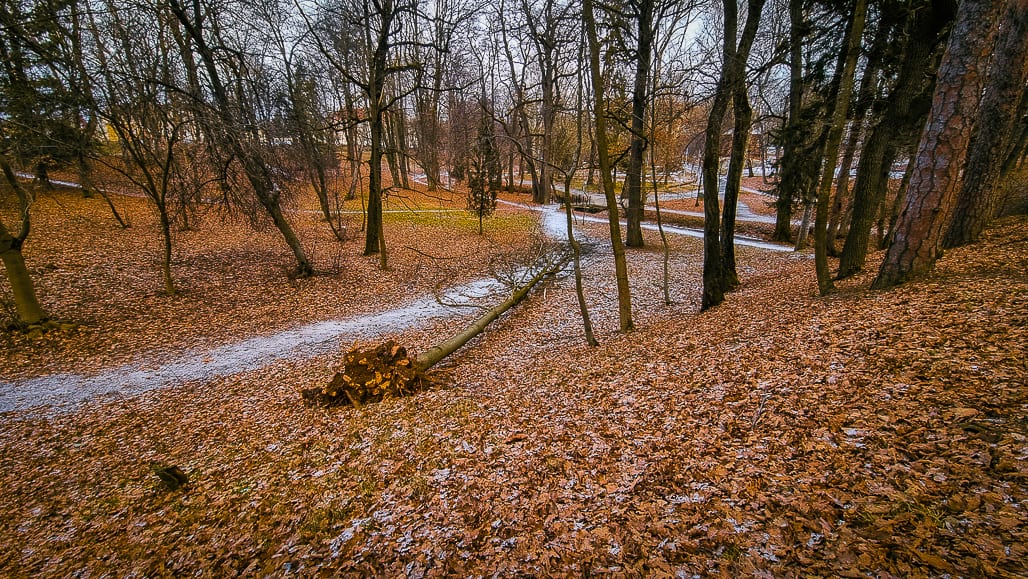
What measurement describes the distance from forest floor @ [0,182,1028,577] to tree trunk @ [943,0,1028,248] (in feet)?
1.84

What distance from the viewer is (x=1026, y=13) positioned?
17.1 ft

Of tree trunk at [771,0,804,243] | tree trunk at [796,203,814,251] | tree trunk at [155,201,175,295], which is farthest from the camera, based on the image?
tree trunk at [796,203,814,251]

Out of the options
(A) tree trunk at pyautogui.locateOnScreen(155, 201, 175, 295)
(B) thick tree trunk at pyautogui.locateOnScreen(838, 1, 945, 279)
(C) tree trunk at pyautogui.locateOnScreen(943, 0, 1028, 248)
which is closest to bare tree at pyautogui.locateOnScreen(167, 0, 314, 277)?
(A) tree trunk at pyautogui.locateOnScreen(155, 201, 175, 295)

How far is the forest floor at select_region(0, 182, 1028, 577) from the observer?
2322 millimetres

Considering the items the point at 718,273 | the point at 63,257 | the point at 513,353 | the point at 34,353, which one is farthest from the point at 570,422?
the point at 63,257

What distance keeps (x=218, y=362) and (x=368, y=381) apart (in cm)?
449

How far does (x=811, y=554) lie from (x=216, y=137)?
43.0 ft

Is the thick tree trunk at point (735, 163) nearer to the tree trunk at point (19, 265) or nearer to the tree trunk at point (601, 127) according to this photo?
the tree trunk at point (601, 127)

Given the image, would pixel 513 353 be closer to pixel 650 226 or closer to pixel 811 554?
pixel 811 554

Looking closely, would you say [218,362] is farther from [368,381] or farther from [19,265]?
[19,265]

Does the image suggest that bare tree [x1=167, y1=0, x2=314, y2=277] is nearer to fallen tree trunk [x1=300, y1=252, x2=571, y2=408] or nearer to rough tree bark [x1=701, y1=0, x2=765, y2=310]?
fallen tree trunk [x1=300, y1=252, x2=571, y2=408]

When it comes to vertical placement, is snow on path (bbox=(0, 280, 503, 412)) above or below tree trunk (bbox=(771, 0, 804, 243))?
below

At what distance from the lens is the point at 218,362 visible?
25.6 ft

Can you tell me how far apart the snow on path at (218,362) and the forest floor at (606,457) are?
38 cm
